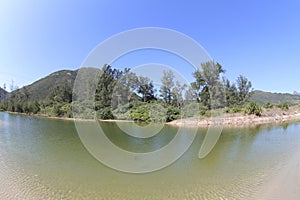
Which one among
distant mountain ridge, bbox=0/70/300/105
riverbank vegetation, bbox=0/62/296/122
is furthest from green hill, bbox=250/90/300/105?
riverbank vegetation, bbox=0/62/296/122

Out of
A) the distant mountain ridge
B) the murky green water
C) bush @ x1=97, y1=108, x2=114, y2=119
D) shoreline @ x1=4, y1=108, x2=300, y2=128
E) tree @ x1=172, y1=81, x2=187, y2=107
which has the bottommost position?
the murky green water

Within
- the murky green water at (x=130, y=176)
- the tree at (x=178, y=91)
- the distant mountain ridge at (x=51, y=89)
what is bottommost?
the murky green water at (x=130, y=176)

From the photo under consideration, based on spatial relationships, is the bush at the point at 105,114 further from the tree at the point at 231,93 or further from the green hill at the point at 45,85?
the green hill at the point at 45,85

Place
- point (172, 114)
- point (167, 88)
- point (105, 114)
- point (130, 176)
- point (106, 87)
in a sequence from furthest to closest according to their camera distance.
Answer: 1. point (106, 87)
2. point (167, 88)
3. point (105, 114)
4. point (172, 114)
5. point (130, 176)

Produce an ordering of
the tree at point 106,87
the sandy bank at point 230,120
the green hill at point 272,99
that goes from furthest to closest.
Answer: the green hill at point 272,99 < the tree at point 106,87 < the sandy bank at point 230,120

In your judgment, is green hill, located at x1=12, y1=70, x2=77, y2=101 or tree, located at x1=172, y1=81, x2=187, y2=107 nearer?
tree, located at x1=172, y1=81, x2=187, y2=107

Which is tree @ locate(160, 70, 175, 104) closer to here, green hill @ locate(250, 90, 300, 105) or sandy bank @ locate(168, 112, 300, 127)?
sandy bank @ locate(168, 112, 300, 127)

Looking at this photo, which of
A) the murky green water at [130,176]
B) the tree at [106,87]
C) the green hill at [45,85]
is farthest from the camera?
the green hill at [45,85]

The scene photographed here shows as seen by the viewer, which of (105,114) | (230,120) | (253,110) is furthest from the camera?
(105,114)

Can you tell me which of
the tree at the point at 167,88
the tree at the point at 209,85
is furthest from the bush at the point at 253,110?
the tree at the point at 167,88

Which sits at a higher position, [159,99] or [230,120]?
[159,99]

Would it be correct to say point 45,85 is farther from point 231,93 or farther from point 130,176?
point 130,176

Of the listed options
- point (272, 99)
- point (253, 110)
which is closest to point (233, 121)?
point (253, 110)

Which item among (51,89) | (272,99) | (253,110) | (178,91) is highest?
(51,89)
